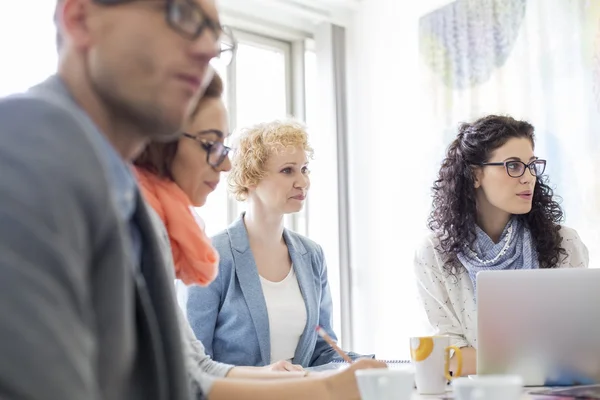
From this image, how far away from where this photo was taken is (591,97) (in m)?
2.68

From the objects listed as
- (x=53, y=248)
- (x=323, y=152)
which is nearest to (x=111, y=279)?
(x=53, y=248)

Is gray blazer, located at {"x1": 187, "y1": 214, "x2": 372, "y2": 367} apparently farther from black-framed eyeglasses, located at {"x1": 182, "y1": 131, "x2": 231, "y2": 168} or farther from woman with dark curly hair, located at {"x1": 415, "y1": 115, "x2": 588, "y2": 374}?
black-framed eyeglasses, located at {"x1": 182, "y1": 131, "x2": 231, "y2": 168}

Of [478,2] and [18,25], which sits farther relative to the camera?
[478,2]

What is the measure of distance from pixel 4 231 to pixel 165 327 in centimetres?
28

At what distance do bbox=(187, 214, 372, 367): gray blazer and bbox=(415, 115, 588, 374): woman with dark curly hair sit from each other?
1.26 ft

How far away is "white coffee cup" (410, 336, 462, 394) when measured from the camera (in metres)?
1.21

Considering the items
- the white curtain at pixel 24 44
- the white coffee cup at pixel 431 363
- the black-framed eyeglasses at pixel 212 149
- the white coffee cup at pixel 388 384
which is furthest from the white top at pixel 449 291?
the white curtain at pixel 24 44

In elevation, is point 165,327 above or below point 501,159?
below

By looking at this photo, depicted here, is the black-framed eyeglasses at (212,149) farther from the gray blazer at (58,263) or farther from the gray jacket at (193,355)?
the gray blazer at (58,263)

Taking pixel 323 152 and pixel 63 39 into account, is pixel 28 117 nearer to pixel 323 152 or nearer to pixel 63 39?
pixel 63 39

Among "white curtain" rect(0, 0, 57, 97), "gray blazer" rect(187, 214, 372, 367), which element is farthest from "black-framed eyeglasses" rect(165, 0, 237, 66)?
"white curtain" rect(0, 0, 57, 97)

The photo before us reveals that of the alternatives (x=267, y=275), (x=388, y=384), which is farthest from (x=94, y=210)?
(x=267, y=275)

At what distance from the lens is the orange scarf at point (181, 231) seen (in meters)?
1.28

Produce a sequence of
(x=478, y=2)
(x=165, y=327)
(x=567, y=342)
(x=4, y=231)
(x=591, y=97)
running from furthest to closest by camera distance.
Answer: (x=478, y=2)
(x=591, y=97)
(x=567, y=342)
(x=165, y=327)
(x=4, y=231)
